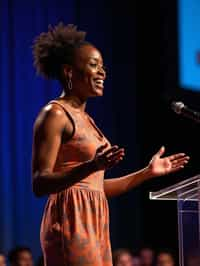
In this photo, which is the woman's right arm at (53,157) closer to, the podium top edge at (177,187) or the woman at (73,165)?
the woman at (73,165)

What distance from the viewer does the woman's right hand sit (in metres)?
1.99

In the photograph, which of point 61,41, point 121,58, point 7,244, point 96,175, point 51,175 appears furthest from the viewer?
point 121,58

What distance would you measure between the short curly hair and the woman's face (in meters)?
0.03

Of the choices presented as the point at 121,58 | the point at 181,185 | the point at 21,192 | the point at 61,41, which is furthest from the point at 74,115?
the point at 121,58

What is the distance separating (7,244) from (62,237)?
10.3 ft

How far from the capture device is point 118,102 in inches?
236

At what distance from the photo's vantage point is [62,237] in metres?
2.18

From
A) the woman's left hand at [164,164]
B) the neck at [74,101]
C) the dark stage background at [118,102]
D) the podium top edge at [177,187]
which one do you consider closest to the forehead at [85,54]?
the neck at [74,101]

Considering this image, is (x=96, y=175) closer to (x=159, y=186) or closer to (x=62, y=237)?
(x=62, y=237)

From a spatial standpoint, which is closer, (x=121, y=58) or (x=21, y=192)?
(x=21, y=192)

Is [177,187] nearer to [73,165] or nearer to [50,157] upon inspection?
[73,165]

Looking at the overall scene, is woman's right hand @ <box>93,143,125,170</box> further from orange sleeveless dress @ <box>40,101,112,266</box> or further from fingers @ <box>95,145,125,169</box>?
orange sleeveless dress @ <box>40,101,112,266</box>

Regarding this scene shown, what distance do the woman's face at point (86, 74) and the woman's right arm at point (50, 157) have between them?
16 cm

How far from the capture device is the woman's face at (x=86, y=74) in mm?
2369
